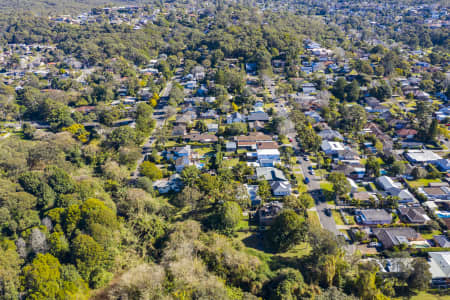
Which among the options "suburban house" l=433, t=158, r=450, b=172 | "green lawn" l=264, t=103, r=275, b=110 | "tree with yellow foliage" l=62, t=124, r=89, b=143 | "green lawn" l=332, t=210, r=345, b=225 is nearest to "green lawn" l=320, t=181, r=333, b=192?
"green lawn" l=332, t=210, r=345, b=225

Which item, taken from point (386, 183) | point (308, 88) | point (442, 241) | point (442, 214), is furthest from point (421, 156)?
point (308, 88)

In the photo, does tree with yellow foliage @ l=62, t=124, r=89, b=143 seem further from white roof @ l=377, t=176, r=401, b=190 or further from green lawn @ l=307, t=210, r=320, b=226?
white roof @ l=377, t=176, r=401, b=190

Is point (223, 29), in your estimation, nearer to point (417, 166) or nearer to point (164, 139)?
point (164, 139)

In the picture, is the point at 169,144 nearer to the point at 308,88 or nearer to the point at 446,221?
the point at 308,88

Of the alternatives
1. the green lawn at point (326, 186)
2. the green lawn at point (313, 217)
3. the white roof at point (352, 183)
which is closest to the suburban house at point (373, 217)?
the white roof at point (352, 183)

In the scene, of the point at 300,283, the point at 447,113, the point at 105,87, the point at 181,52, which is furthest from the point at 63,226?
the point at 181,52

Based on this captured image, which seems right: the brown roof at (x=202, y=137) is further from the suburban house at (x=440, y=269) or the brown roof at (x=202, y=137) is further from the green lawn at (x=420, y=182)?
the suburban house at (x=440, y=269)
